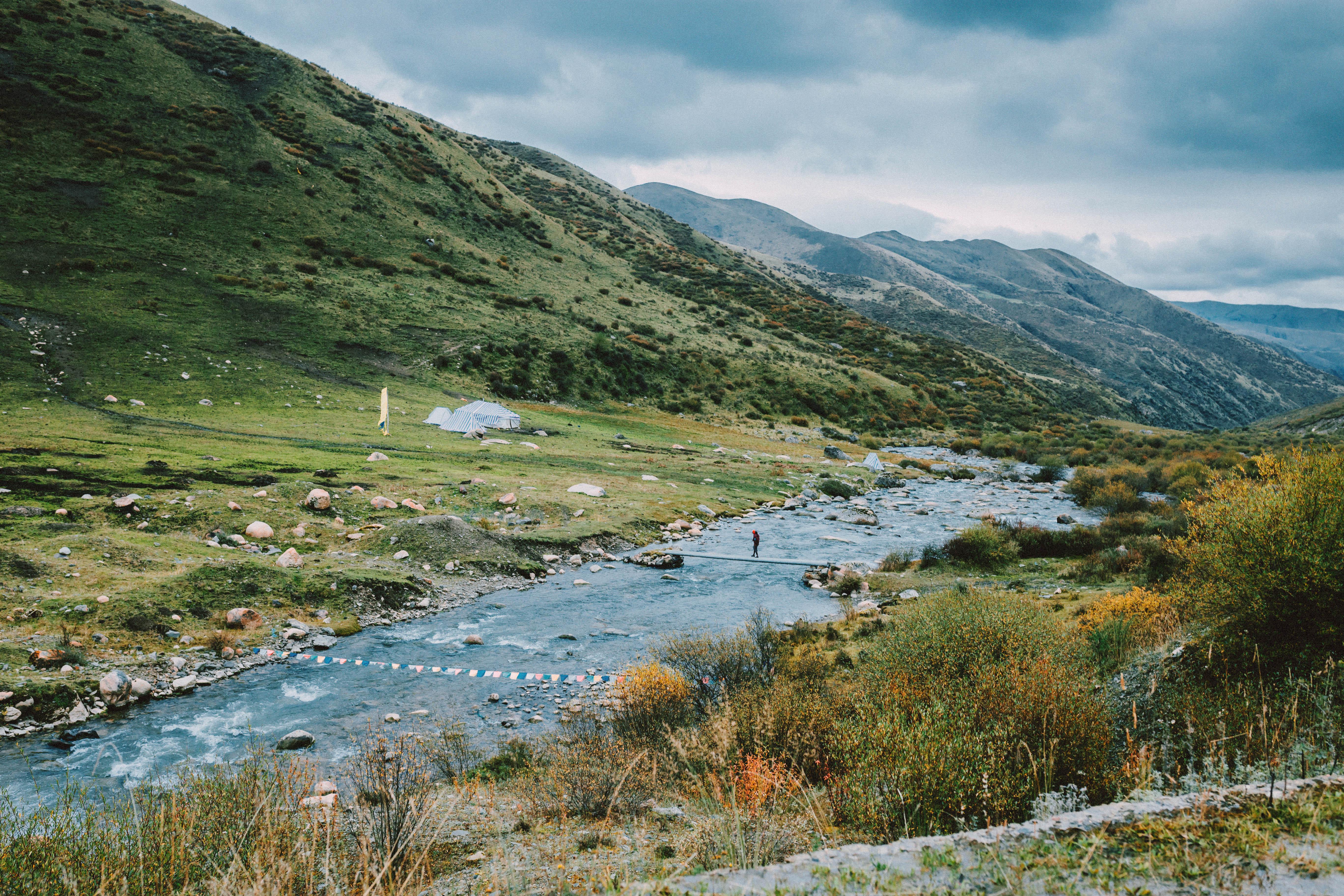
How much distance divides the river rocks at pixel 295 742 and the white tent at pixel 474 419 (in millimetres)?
26107

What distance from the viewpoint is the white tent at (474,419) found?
35750mm

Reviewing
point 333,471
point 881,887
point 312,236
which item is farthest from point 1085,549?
point 312,236

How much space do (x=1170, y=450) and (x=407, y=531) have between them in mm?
56967

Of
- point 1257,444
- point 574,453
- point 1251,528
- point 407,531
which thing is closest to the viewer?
point 1251,528

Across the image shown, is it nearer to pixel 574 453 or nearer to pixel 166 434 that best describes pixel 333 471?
pixel 166 434

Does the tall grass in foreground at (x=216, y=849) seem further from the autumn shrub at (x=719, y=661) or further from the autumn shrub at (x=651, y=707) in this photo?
the autumn shrub at (x=719, y=661)

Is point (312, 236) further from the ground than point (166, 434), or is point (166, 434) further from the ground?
point (312, 236)

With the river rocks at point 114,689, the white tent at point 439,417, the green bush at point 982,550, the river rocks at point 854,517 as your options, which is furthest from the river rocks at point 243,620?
the river rocks at point 854,517

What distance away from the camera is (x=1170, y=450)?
49594 mm

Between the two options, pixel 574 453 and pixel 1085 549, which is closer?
pixel 1085 549

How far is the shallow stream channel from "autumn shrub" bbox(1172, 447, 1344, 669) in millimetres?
10117

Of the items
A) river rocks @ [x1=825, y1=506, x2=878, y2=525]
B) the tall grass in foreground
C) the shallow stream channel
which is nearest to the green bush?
the shallow stream channel

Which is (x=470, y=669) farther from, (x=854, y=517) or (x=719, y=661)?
(x=854, y=517)

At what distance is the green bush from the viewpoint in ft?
71.8
